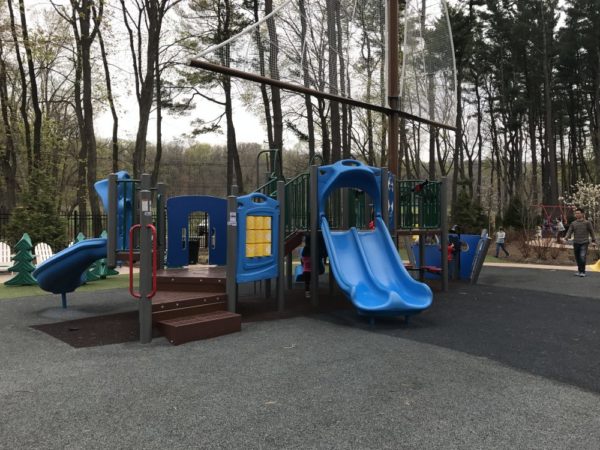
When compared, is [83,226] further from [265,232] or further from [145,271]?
[145,271]

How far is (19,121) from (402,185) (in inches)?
1021

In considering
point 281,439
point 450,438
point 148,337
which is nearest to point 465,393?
point 450,438

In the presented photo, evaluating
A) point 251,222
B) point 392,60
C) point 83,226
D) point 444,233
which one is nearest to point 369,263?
point 251,222

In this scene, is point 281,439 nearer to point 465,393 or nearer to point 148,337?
point 465,393

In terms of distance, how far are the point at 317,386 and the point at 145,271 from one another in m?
2.65

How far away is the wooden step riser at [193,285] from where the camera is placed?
682 centimetres

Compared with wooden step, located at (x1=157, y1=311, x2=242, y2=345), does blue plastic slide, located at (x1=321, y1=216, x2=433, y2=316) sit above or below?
above

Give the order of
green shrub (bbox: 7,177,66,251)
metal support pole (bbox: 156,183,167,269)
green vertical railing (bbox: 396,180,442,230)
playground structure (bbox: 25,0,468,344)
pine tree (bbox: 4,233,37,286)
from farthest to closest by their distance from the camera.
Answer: green shrub (bbox: 7,177,66,251) → pine tree (bbox: 4,233,37,286) → green vertical railing (bbox: 396,180,442,230) → metal support pole (bbox: 156,183,167,269) → playground structure (bbox: 25,0,468,344)

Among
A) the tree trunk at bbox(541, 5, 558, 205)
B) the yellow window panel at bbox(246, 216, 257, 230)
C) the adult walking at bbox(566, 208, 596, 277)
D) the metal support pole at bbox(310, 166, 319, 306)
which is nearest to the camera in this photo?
the yellow window panel at bbox(246, 216, 257, 230)

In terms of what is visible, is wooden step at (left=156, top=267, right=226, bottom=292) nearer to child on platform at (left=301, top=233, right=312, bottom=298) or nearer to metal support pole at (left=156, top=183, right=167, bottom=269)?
metal support pole at (left=156, top=183, right=167, bottom=269)

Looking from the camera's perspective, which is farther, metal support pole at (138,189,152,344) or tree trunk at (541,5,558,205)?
tree trunk at (541,5,558,205)

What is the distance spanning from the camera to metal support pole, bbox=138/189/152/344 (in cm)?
571

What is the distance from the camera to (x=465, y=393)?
3.96 metres

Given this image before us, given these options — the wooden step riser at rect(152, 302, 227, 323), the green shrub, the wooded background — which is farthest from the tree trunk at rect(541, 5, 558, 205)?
the wooden step riser at rect(152, 302, 227, 323)
